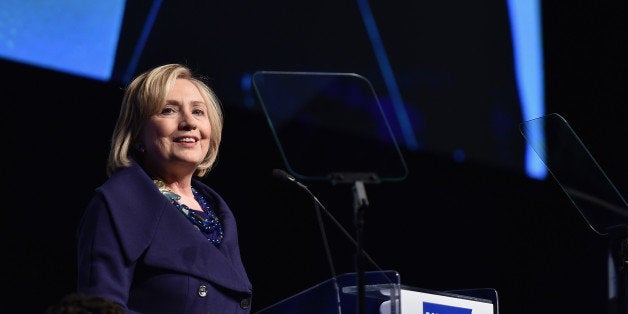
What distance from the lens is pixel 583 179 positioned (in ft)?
8.91

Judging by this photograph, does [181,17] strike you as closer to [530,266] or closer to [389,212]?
[389,212]

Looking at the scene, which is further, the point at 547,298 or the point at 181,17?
the point at 547,298

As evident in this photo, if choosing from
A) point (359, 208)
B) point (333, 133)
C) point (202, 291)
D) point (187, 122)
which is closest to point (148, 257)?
point (202, 291)

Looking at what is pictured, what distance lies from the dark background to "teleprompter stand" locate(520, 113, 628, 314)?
4.00ft

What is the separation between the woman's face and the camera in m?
2.54

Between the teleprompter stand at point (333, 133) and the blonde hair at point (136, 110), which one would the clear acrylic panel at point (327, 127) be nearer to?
the teleprompter stand at point (333, 133)

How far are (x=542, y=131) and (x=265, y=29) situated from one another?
1350 millimetres

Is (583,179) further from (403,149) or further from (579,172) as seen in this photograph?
(403,149)

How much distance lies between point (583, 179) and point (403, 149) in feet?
4.45

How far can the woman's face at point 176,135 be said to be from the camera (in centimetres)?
254

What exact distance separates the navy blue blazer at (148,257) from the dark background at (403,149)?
1.09 meters

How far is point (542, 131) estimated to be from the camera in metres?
2.77

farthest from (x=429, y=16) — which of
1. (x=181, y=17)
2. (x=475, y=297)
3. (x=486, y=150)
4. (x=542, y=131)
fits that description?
(x=475, y=297)

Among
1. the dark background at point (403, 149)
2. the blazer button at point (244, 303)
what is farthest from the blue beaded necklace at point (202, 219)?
the dark background at point (403, 149)
